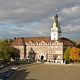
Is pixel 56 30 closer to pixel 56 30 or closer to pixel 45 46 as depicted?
pixel 56 30

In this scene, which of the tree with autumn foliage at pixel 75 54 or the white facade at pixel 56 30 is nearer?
the tree with autumn foliage at pixel 75 54

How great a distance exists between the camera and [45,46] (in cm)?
7106

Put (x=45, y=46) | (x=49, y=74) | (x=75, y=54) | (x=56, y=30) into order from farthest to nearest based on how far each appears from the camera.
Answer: (x=56, y=30), (x=45, y=46), (x=75, y=54), (x=49, y=74)

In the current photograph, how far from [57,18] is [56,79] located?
44.5m

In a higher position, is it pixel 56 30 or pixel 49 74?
pixel 56 30

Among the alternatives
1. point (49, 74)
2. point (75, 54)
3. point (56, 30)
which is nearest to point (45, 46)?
point (56, 30)

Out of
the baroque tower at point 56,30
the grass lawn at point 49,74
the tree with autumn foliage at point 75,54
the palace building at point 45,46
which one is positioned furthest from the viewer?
the baroque tower at point 56,30

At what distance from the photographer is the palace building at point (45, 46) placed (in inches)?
2672

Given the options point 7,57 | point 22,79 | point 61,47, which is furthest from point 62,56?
point 22,79

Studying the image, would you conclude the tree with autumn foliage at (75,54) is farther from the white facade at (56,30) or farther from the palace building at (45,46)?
the white facade at (56,30)

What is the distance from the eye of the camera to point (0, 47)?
186 feet

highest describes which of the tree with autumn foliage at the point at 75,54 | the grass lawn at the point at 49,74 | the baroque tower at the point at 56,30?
the baroque tower at the point at 56,30

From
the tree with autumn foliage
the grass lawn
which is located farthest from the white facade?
the grass lawn

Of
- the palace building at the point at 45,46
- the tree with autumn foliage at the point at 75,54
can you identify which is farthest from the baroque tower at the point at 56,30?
the tree with autumn foliage at the point at 75,54
